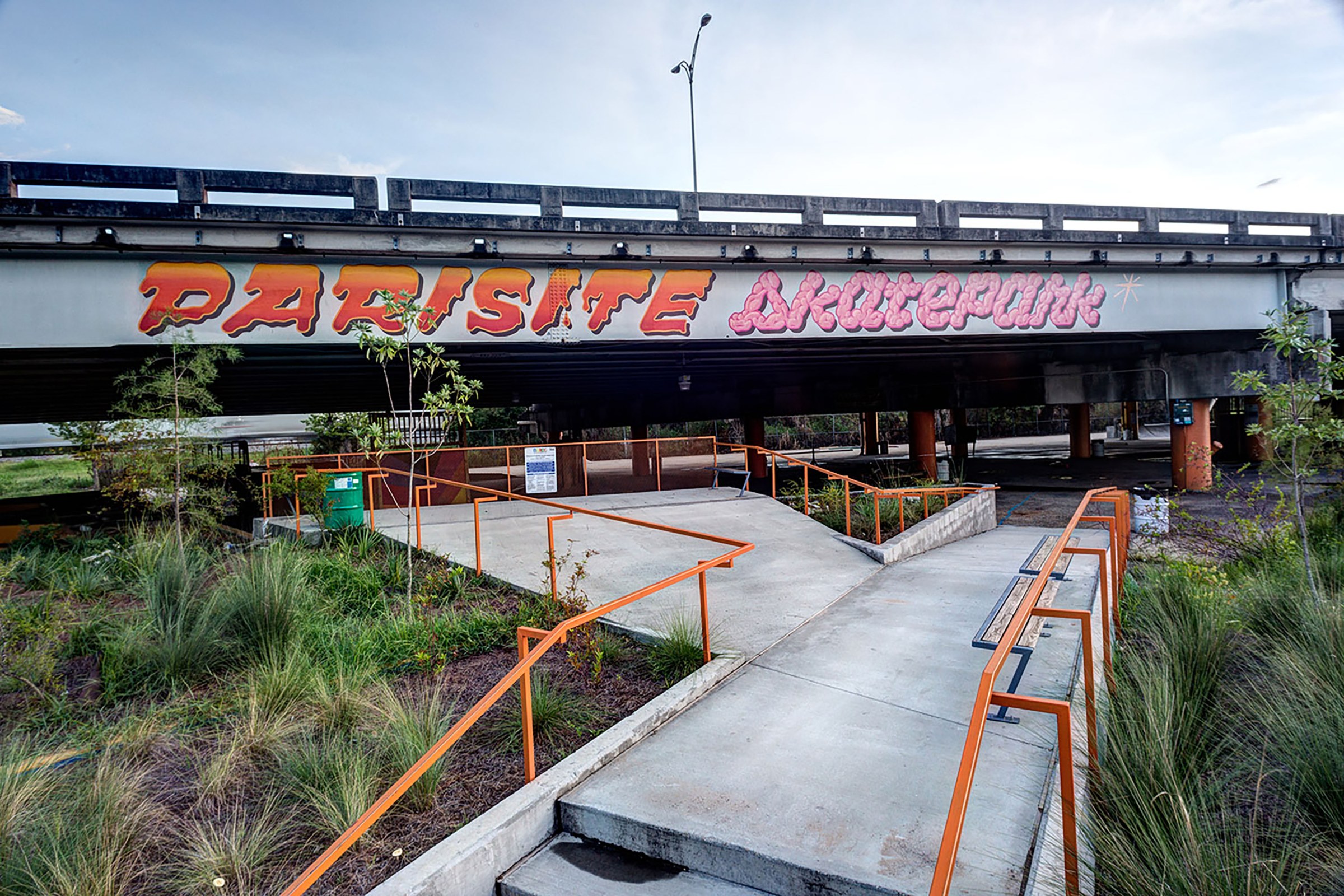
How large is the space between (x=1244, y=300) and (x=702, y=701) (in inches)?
859

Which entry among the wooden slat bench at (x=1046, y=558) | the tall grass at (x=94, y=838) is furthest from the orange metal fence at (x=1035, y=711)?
the tall grass at (x=94, y=838)

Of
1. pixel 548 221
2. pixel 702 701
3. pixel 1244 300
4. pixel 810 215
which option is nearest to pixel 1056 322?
pixel 1244 300

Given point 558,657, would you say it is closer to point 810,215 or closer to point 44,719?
point 44,719

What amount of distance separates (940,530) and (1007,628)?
848 cm

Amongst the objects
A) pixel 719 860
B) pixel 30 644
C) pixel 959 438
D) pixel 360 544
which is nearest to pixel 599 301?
pixel 360 544

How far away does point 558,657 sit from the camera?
242 inches

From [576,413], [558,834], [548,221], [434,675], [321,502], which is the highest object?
[548,221]

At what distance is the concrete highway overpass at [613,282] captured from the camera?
38.1ft

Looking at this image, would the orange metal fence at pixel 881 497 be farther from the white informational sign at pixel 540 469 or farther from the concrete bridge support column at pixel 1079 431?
the concrete bridge support column at pixel 1079 431

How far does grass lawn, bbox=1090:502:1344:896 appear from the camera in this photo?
2.88 m

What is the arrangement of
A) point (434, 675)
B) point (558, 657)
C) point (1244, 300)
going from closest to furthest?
point (434, 675)
point (558, 657)
point (1244, 300)

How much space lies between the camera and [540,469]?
15805mm

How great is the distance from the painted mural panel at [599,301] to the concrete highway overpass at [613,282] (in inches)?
1.7

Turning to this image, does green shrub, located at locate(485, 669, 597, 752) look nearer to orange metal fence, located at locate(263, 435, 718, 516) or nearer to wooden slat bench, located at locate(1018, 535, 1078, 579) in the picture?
wooden slat bench, located at locate(1018, 535, 1078, 579)
